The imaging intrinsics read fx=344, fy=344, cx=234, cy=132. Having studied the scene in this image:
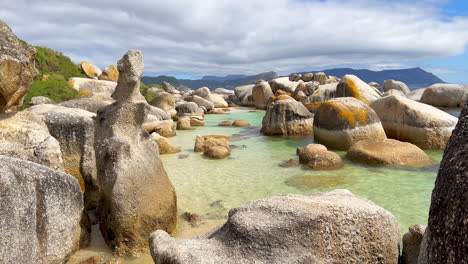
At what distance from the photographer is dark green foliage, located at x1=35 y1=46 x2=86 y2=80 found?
88.0 ft

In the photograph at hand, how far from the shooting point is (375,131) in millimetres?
11859

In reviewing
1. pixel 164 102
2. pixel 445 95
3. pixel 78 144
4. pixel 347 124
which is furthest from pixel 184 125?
pixel 445 95

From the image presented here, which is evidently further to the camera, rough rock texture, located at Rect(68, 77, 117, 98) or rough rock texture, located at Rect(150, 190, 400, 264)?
rough rock texture, located at Rect(68, 77, 117, 98)

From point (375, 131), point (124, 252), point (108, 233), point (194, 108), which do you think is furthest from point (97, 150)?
point (194, 108)

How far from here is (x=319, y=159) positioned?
9766mm

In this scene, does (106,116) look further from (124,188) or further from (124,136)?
(124,188)

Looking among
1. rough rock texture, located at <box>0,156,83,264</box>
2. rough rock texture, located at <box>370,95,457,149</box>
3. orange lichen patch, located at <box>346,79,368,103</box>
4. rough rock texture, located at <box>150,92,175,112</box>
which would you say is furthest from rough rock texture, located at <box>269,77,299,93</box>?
rough rock texture, located at <box>0,156,83,264</box>

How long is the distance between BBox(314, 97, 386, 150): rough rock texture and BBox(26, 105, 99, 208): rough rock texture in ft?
28.2

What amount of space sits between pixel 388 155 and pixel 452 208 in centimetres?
874

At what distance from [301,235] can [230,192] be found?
482cm

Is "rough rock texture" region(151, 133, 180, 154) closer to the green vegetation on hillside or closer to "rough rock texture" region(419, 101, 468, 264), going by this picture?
the green vegetation on hillside

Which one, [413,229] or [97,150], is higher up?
[97,150]

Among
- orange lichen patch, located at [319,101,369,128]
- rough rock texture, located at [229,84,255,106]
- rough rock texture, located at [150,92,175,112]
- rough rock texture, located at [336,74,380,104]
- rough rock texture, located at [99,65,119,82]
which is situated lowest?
rough rock texture, located at [229,84,255,106]

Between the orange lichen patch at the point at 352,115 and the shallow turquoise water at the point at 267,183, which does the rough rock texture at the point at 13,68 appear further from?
the orange lichen patch at the point at 352,115
